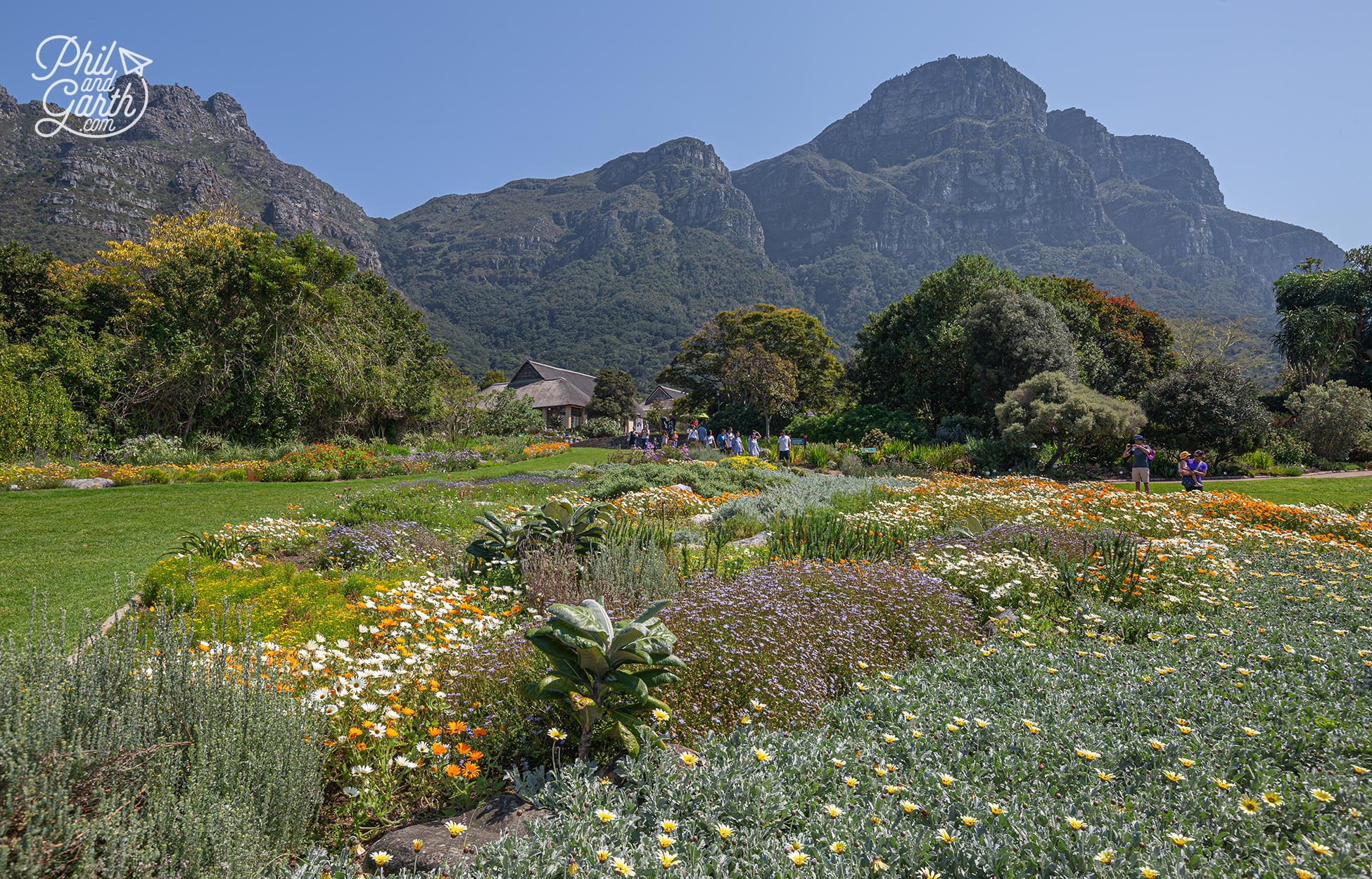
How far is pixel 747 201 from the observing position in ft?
478

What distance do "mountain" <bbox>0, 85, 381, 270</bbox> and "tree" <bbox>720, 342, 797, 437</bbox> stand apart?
29.0m

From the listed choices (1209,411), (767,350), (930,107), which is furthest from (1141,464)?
(930,107)

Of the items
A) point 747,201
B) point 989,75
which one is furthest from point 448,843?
point 989,75

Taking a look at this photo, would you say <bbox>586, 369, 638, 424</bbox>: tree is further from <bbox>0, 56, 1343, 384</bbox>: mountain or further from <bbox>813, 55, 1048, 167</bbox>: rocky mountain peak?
<bbox>813, 55, 1048, 167</bbox>: rocky mountain peak

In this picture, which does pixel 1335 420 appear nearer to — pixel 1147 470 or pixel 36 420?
pixel 1147 470

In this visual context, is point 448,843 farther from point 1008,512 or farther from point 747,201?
point 747,201

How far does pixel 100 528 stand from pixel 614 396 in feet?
128

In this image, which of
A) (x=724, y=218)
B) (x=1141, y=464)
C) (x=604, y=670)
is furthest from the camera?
(x=724, y=218)

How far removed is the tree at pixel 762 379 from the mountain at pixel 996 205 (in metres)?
75.6

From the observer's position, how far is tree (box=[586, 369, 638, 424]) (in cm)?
4588

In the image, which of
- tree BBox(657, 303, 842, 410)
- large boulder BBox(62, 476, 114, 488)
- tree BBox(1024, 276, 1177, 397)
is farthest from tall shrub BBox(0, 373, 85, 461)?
tree BBox(1024, 276, 1177, 397)

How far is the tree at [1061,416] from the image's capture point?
647 inches

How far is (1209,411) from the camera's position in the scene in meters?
17.9

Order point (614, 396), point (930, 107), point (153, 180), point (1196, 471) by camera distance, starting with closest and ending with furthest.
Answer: point (1196, 471)
point (614, 396)
point (153, 180)
point (930, 107)
